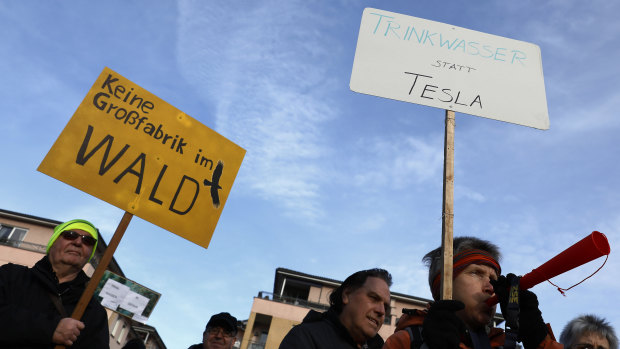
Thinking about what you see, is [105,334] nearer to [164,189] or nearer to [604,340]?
[164,189]

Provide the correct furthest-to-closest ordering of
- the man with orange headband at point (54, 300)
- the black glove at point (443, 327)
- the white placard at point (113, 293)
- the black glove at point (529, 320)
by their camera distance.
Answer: the white placard at point (113, 293)
the man with orange headband at point (54, 300)
the black glove at point (529, 320)
the black glove at point (443, 327)

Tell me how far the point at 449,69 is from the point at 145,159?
88.4 inches

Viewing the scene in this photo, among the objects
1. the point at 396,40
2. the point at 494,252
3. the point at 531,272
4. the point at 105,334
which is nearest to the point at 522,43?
the point at 396,40

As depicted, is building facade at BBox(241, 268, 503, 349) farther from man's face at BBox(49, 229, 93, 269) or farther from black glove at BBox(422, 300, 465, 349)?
black glove at BBox(422, 300, 465, 349)

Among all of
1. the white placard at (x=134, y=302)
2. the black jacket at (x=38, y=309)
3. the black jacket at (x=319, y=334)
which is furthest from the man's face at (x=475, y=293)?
the white placard at (x=134, y=302)

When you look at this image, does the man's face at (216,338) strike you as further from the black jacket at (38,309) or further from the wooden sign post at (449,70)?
the wooden sign post at (449,70)

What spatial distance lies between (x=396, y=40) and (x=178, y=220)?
6.67 ft

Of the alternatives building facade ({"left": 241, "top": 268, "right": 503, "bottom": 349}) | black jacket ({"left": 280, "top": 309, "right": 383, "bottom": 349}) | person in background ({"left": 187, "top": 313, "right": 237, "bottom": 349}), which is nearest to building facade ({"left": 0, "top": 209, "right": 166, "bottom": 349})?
building facade ({"left": 241, "top": 268, "right": 503, "bottom": 349})

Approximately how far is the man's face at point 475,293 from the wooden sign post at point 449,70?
2.10ft

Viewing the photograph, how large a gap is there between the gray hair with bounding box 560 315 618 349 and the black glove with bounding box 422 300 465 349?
2.30 metres

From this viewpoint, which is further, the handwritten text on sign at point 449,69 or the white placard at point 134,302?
the white placard at point 134,302

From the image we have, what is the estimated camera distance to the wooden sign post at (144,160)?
3107 millimetres

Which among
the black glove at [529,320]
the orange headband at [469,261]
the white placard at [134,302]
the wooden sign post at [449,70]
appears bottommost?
the black glove at [529,320]

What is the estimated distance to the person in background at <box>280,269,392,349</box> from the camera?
2461mm
